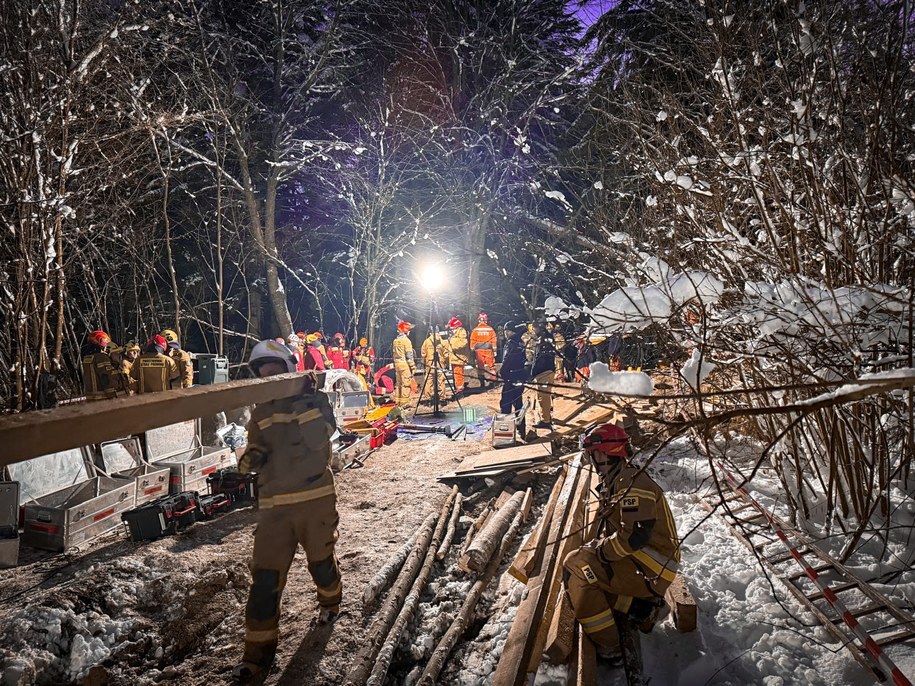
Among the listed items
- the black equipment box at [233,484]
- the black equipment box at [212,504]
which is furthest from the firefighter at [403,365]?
the black equipment box at [212,504]

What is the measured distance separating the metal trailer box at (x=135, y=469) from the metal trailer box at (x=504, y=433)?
17.4 ft

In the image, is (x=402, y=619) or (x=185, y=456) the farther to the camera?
(x=185, y=456)

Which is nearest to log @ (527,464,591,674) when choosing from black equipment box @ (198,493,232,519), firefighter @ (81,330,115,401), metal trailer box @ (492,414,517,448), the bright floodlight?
metal trailer box @ (492,414,517,448)

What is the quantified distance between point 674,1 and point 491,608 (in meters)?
8.97

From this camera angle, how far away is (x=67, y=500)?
606cm

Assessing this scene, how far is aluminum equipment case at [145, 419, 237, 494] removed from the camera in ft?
22.1

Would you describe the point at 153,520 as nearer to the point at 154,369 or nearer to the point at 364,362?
the point at 154,369

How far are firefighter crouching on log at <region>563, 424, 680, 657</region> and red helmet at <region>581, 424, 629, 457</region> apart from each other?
8 centimetres

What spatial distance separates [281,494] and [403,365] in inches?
422

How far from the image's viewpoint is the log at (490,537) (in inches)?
179

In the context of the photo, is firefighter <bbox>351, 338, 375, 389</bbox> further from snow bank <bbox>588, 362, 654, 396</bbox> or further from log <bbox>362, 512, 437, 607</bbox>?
snow bank <bbox>588, 362, 654, 396</bbox>

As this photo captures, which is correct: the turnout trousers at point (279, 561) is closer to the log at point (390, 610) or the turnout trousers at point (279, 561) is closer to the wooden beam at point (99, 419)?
the log at point (390, 610)

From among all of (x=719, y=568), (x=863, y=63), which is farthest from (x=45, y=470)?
(x=863, y=63)

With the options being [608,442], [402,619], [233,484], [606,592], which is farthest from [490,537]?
[233,484]
